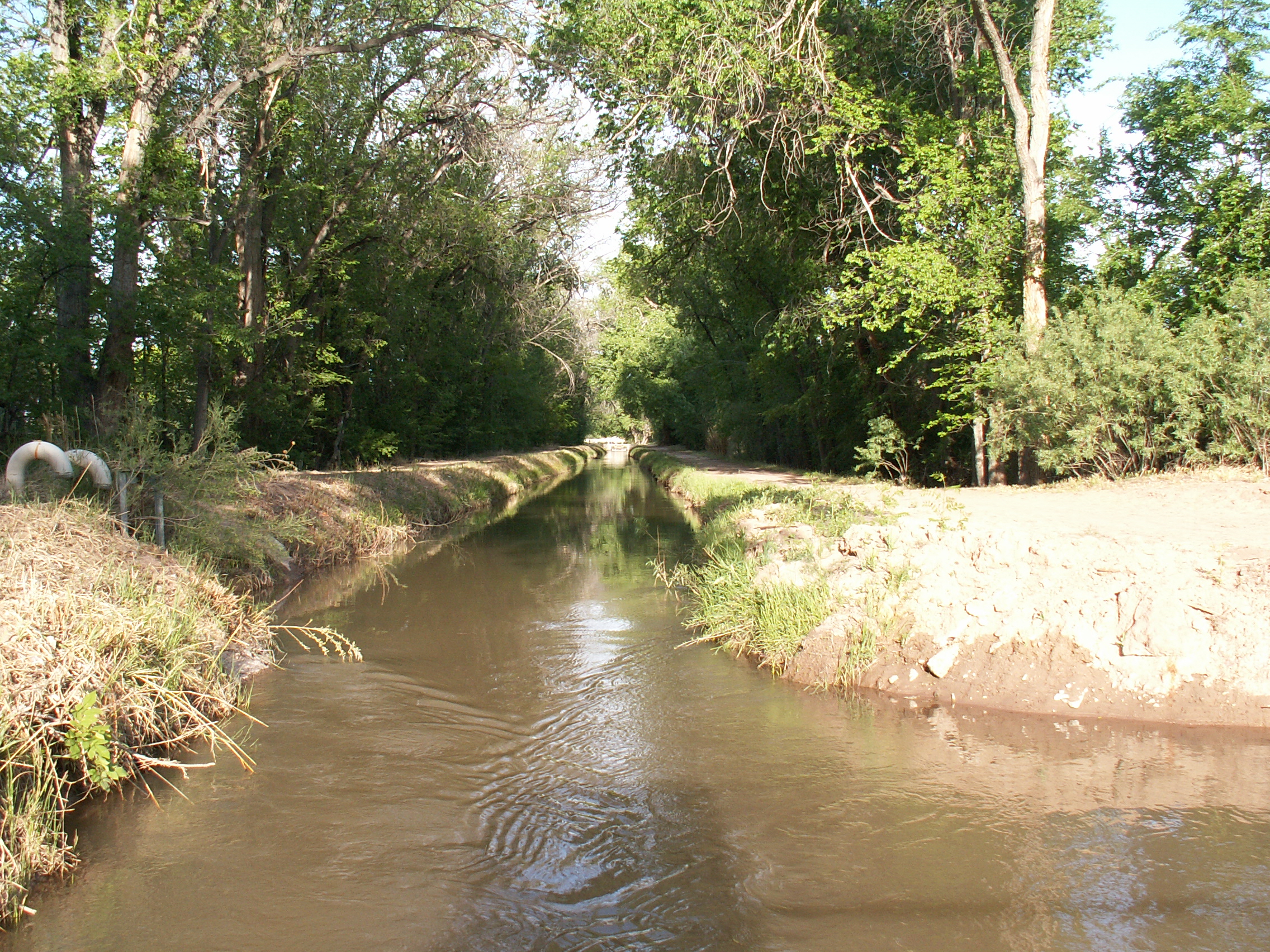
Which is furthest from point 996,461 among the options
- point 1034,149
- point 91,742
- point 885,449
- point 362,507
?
point 91,742

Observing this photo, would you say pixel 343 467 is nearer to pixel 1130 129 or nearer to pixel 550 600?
pixel 550 600

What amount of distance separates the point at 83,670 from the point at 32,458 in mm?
4038

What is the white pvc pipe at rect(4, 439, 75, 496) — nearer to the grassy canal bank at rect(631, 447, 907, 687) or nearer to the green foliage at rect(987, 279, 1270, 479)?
the grassy canal bank at rect(631, 447, 907, 687)

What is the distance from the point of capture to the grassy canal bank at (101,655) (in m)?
4.66

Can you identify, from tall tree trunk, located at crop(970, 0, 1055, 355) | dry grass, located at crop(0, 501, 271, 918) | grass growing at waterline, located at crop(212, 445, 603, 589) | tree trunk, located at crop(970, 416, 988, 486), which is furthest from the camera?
tree trunk, located at crop(970, 416, 988, 486)

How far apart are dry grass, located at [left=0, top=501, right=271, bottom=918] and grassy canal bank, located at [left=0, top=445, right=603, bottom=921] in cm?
1

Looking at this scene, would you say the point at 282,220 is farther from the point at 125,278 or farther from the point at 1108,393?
the point at 1108,393

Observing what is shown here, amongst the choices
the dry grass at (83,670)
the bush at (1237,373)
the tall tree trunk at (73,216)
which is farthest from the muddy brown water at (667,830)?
the tall tree trunk at (73,216)

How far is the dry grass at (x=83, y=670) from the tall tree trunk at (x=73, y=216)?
630 cm

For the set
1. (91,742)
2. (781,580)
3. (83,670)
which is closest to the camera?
(91,742)

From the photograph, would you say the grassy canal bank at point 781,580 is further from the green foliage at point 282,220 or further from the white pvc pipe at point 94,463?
the green foliage at point 282,220

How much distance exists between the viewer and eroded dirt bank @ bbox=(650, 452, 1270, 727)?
6.62 meters

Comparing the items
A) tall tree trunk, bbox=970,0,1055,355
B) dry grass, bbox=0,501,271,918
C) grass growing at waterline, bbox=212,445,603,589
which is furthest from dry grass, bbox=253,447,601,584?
tall tree trunk, bbox=970,0,1055,355

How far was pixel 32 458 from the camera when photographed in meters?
8.17
